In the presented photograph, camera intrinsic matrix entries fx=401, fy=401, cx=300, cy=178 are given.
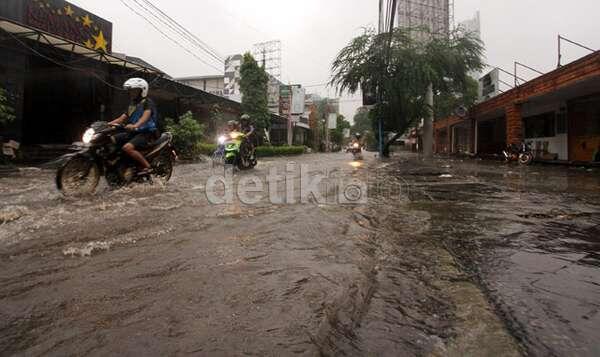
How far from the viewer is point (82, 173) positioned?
514 cm

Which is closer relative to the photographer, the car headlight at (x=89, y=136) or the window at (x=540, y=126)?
the car headlight at (x=89, y=136)

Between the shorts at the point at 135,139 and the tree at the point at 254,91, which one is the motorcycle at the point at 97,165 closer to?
the shorts at the point at 135,139

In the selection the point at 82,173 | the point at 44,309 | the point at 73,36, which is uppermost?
the point at 73,36

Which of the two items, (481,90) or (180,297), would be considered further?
(481,90)

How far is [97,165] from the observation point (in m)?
5.34

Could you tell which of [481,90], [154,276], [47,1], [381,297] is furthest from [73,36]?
[481,90]

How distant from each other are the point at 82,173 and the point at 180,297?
4019 mm

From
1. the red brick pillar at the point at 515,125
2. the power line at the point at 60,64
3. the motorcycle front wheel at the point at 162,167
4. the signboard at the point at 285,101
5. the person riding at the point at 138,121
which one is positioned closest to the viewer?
the person riding at the point at 138,121

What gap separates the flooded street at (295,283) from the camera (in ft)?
4.85

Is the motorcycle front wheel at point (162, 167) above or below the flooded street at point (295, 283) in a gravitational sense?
above

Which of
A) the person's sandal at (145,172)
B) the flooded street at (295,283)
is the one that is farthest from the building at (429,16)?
the flooded street at (295,283)

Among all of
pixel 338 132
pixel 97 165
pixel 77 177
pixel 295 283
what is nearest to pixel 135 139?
pixel 97 165

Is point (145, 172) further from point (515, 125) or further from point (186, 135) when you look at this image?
point (515, 125)

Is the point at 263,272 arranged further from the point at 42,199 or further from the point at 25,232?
the point at 42,199
